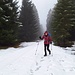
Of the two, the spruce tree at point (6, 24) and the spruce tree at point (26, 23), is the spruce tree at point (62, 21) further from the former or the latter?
the spruce tree at point (26, 23)

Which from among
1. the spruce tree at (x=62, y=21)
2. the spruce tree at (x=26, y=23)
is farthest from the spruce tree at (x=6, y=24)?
the spruce tree at (x=26, y=23)

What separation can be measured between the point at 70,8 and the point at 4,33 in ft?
46.5

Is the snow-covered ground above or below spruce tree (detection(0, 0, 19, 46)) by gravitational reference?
below

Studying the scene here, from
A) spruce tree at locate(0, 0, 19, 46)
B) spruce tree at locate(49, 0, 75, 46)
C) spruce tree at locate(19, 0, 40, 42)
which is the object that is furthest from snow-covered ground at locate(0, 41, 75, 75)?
spruce tree at locate(19, 0, 40, 42)

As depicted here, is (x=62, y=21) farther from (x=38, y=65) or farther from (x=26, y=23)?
(x=38, y=65)

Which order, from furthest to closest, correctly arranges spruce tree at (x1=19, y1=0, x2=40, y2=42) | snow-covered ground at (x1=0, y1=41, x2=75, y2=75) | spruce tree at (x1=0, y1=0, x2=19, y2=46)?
spruce tree at (x1=19, y1=0, x2=40, y2=42) → spruce tree at (x1=0, y1=0, x2=19, y2=46) → snow-covered ground at (x1=0, y1=41, x2=75, y2=75)

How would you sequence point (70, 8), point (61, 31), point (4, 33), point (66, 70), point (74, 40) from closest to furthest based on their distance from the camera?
point (66, 70) → point (4, 33) → point (61, 31) → point (70, 8) → point (74, 40)

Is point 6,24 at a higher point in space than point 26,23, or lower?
lower

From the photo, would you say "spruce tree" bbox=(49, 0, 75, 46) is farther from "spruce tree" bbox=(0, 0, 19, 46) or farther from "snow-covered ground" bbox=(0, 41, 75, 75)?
"snow-covered ground" bbox=(0, 41, 75, 75)

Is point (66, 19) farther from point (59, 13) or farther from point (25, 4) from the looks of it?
point (25, 4)

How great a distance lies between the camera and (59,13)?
109ft

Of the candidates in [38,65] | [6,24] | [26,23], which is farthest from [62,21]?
[38,65]

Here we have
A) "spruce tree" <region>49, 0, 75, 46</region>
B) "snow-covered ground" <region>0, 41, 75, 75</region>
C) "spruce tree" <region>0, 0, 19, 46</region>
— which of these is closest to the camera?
"snow-covered ground" <region>0, 41, 75, 75</region>

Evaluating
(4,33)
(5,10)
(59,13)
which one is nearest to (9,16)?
(5,10)
